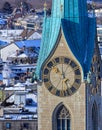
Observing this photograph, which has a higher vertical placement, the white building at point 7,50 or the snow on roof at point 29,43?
the snow on roof at point 29,43

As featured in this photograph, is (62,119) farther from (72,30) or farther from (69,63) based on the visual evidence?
(72,30)

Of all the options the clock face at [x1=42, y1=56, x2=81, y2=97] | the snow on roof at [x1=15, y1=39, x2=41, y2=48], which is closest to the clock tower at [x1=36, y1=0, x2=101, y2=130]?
the clock face at [x1=42, y1=56, x2=81, y2=97]

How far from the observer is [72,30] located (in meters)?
28.5

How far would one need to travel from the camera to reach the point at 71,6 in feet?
93.7

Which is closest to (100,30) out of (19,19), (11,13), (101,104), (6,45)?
(6,45)

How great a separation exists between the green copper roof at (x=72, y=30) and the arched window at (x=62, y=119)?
3.75ft

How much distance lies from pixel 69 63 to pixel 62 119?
1516mm

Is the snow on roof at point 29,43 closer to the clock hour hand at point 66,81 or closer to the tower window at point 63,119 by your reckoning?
the tower window at point 63,119

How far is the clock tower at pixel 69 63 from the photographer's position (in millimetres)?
28359

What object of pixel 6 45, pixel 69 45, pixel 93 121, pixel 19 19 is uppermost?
pixel 19 19

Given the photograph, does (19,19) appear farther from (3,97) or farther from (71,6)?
(71,6)

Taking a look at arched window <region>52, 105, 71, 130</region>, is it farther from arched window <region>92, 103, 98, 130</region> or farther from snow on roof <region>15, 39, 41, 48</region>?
snow on roof <region>15, 39, 41, 48</region>

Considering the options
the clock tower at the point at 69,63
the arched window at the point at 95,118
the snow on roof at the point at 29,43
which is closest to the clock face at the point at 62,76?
the clock tower at the point at 69,63

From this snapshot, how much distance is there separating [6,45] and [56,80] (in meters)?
67.1
